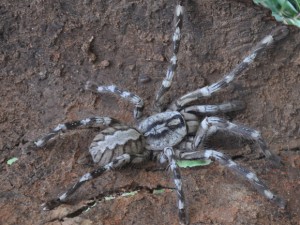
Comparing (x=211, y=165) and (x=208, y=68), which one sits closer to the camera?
(x=211, y=165)

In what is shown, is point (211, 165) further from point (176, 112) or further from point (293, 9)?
point (293, 9)

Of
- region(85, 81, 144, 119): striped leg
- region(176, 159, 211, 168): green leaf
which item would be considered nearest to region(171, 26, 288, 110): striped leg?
region(85, 81, 144, 119): striped leg

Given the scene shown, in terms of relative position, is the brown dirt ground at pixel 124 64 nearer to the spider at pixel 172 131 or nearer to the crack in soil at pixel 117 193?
the spider at pixel 172 131

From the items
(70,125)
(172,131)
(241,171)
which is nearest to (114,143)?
(70,125)

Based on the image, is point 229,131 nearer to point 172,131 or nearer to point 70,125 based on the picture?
point 172,131

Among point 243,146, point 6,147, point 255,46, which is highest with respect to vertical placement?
point 255,46

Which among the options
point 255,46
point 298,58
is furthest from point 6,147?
point 298,58

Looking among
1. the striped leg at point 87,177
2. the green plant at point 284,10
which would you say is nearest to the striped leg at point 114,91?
the striped leg at point 87,177
